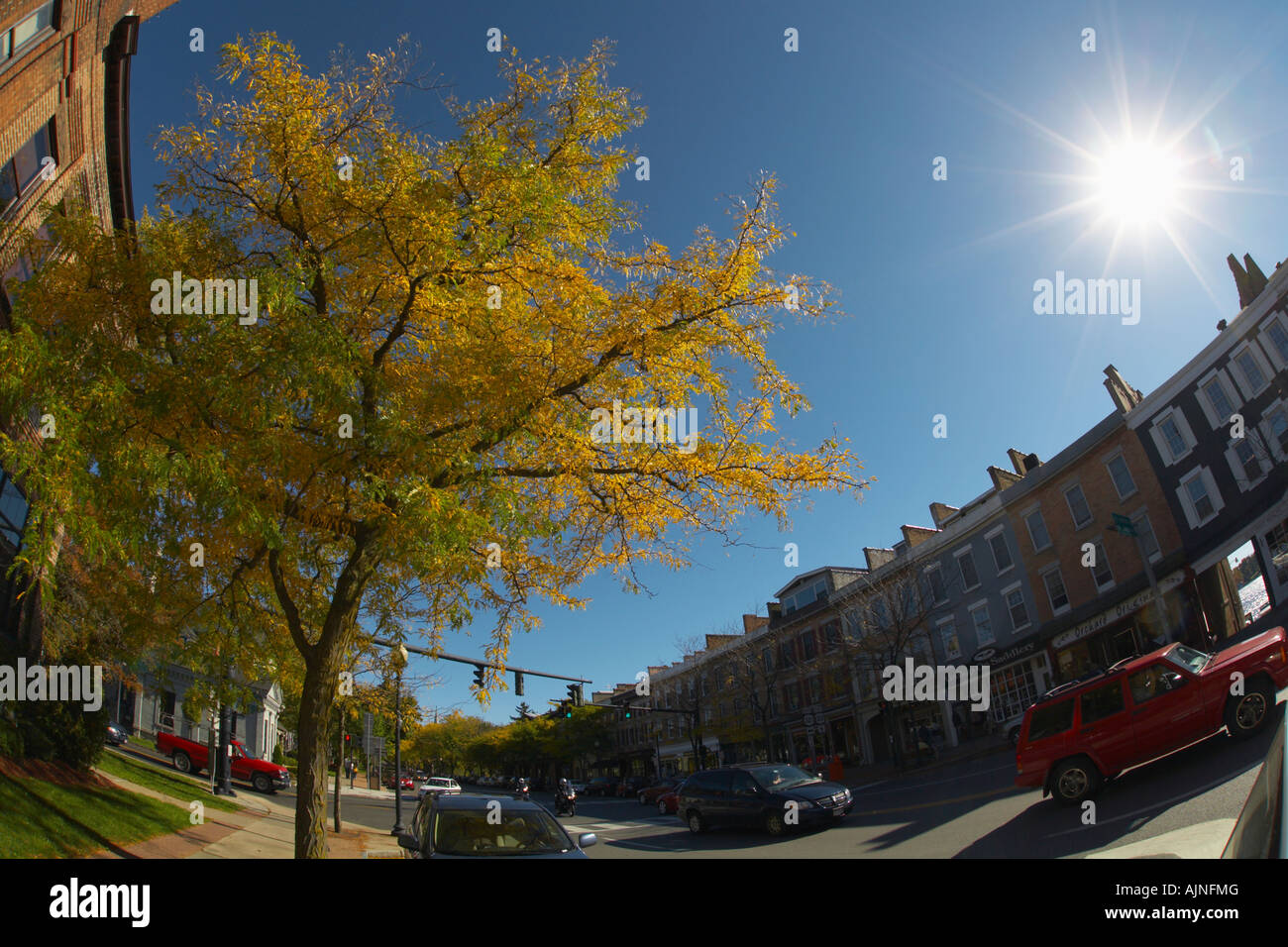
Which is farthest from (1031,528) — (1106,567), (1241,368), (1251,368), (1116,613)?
(1251,368)

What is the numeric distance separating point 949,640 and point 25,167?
37501mm

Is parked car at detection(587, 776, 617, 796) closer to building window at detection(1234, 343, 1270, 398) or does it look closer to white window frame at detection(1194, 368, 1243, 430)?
white window frame at detection(1194, 368, 1243, 430)

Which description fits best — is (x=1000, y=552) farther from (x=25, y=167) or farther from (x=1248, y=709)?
(x=25, y=167)

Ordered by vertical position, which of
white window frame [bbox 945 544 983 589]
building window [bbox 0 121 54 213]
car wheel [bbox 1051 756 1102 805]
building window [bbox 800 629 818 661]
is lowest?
building window [bbox 800 629 818 661]

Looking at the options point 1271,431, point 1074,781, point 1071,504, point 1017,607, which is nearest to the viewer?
point 1074,781

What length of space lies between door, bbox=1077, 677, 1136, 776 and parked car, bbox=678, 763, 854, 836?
21.9 feet

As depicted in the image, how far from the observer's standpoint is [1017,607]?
28641mm

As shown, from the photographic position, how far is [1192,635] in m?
15.0

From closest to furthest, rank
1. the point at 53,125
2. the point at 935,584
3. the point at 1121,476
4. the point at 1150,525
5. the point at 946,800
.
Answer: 1. the point at 53,125
2. the point at 946,800
3. the point at 1150,525
4. the point at 1121,476
5. the point at 935,584

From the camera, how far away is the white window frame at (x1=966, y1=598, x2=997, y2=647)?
3042 cm

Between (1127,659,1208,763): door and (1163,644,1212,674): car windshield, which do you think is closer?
(1127,659,1208,763): door

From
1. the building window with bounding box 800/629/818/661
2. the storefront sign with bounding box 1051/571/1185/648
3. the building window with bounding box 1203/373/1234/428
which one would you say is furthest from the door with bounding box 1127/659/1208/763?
the building window with bounding box 800/629/818/661

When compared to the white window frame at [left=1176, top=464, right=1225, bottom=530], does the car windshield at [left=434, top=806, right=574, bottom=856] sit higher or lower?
lower
